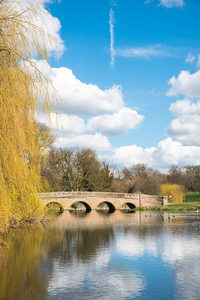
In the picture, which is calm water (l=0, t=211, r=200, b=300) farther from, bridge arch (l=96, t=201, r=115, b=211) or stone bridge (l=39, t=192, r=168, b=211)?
bridge arch (l=96, t=201, r=115, b=211)

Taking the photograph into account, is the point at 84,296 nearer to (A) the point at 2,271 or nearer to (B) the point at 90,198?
(A) the point at 2,271

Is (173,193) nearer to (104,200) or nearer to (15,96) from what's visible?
(104,200)

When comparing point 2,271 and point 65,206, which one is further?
point 65,206

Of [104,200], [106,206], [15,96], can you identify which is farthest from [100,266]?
[106,206]

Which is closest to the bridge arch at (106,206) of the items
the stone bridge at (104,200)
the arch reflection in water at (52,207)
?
the stone bridge at (104,200)

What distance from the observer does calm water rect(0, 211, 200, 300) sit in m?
10.3

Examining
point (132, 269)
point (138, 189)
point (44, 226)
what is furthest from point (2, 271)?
point (138, 189)

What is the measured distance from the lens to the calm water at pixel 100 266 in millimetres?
10266

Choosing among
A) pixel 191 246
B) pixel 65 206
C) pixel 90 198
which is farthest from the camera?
pixel 90 198

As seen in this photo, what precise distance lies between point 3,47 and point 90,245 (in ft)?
40.5

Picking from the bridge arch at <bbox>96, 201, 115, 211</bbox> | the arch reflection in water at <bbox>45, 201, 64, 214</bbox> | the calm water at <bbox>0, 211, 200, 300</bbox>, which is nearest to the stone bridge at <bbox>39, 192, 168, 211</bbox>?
the bridge arch at <bbox>96, 201, 115, 211</bbox>

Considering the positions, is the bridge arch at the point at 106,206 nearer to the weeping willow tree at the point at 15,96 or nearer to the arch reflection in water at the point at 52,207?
the arch reflection in water at the point at 52,207

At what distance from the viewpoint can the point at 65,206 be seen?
43531 mm

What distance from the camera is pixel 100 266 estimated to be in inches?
528
